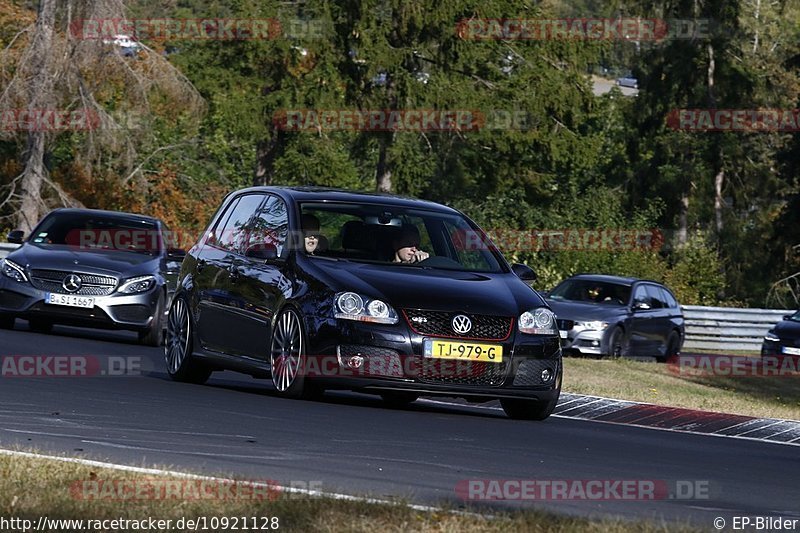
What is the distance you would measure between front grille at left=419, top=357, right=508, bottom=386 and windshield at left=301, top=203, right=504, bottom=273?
1.24 m

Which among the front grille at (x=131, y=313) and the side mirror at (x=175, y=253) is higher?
the side mirror at (x=175, y=253)

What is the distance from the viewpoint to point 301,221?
13594mm

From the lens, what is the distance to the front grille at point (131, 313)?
19859 mm

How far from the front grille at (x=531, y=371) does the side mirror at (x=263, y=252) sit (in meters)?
2.20

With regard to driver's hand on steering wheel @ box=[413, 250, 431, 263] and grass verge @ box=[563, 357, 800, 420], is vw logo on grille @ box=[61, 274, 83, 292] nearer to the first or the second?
grass verge @ box=[563, 357, 800, 420]

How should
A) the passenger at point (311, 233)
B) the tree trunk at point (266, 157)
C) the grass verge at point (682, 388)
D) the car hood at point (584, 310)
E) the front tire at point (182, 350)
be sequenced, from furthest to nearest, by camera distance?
the tree trunk at point (266, 157) < the car hood at point (584, 310) < the grass verge at point (682, 388) < the front tire at point (182, 350) < the passenger at point (311, 233)

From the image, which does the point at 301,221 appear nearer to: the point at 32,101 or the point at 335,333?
the point at 335,333

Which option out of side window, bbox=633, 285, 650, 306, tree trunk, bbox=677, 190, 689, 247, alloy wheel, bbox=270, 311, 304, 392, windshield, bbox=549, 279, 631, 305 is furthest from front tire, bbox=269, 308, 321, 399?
tree trunk, bbox=677, 190, 689, 247

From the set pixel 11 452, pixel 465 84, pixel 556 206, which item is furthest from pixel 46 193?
pixel 11 452

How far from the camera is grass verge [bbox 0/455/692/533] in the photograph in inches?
263

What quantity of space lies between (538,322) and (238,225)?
10.2ft
